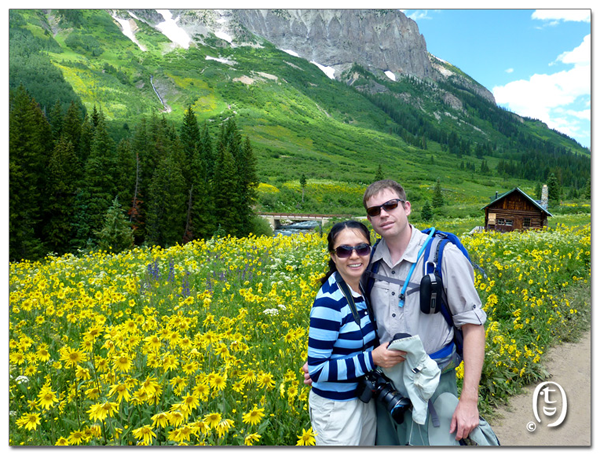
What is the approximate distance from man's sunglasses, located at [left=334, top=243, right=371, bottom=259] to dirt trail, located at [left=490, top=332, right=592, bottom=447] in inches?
112

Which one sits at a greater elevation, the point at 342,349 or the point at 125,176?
the point at 125,176

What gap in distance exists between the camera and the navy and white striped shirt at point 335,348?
73.2 inches

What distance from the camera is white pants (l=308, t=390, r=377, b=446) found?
1.94 m

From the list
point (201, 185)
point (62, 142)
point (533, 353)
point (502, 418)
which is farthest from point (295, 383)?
point (201, 185)

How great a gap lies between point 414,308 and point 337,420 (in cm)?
74

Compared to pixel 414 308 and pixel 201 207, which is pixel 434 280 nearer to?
pixel 414 308

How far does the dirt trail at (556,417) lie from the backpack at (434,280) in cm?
207

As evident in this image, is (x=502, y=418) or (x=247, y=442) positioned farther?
(x=502, y=418)

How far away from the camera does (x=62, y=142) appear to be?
1364cm

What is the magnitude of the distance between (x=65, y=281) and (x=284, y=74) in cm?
17248

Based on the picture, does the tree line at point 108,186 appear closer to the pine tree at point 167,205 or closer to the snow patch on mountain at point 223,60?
the pine tree at point 167,205

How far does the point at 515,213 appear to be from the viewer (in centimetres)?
1653

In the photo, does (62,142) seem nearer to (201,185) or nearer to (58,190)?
(58,190)

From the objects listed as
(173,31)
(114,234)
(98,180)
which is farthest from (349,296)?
(173,31)
